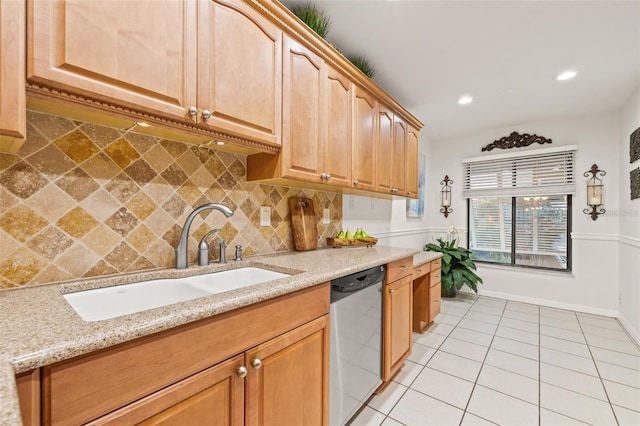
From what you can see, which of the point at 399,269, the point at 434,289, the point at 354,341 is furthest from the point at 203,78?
the point at 434,289

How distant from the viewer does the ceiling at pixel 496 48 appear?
173cm

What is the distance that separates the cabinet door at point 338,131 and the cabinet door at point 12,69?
1330 millimetres

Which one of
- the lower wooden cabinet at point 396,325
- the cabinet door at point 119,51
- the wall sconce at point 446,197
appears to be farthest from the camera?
the wall sconce at point 446,197

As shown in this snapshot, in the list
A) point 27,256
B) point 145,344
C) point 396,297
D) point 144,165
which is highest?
point 144,165

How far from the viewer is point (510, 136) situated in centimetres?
394

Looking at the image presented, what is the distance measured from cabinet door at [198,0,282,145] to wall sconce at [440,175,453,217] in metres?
3.75

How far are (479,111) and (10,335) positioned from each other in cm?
412

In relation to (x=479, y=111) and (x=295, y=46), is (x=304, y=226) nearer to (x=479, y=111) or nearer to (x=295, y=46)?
(x=295, y=46)

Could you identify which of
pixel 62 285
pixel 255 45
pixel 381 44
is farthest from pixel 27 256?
pixel 381 44

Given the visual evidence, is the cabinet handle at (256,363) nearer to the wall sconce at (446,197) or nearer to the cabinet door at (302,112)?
the cabinet door at (302,112)

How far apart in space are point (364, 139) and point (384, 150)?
1.11 feet

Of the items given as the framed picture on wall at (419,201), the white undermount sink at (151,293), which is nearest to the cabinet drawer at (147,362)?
the white undermount sink at (151,293)

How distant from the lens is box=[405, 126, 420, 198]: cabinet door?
286cm

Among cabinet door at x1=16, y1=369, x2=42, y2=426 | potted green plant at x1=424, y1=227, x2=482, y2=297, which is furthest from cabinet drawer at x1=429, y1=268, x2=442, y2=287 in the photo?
cabinet door at x1=16, y1=369, x2=42, y2=426
